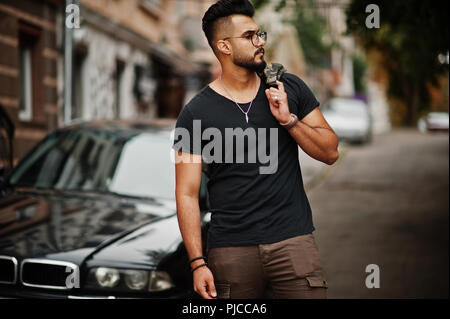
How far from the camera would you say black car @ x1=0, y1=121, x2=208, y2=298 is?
4.04 metres

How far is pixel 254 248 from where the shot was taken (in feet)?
9.75

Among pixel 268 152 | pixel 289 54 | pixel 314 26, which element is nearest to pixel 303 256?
pixel 268 152

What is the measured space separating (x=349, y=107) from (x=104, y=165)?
851 inches

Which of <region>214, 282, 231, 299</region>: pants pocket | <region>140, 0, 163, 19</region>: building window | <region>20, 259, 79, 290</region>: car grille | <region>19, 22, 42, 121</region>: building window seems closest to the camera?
<region>214, 282, 231, 299</region>: pants pocket

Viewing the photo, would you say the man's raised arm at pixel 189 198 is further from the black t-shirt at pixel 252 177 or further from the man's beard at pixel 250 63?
the man's beard at pixel 250 63

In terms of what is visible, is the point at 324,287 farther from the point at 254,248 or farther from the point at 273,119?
the point at 273,119

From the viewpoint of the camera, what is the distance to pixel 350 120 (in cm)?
2561

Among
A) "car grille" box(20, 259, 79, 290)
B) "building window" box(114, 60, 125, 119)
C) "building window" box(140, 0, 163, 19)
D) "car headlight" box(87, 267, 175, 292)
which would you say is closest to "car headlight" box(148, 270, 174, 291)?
"car headlight" box(87, 267, 175, 292)

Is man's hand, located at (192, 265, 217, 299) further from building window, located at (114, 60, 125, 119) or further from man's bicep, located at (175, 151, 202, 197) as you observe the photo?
building window, located at (114, 60, 125, 119)

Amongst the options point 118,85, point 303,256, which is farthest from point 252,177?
point 118,85

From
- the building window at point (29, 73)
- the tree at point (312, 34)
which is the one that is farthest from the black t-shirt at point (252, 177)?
the tree at point (312, 34)

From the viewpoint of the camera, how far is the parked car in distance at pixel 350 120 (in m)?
25.5

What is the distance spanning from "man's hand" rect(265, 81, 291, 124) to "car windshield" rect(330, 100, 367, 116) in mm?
23361

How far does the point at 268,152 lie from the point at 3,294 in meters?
1.94
